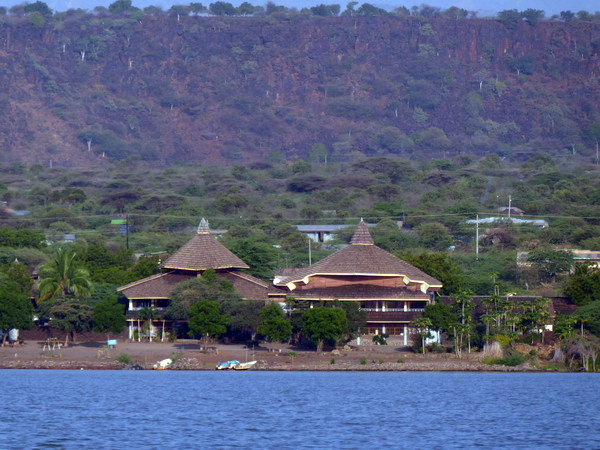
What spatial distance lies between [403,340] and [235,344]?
30.8 ft

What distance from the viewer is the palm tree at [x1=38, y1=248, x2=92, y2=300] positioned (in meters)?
73.1

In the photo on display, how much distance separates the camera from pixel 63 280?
73.6 metres

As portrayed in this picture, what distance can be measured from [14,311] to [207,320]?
10666 millimetres

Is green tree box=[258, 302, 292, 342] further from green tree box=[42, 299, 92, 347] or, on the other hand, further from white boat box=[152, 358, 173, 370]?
green tree box=[42, 299, 92, 347]

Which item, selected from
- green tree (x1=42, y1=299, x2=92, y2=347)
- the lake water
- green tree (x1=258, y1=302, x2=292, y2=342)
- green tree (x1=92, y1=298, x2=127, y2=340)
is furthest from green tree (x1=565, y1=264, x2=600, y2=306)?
green tree (x1=42, y1=299, x2=92, y2=347)

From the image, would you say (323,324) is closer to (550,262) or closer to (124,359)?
(124,359)

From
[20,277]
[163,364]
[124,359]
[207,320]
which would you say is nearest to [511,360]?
[207,320]

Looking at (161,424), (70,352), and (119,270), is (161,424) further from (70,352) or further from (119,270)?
(119,270)

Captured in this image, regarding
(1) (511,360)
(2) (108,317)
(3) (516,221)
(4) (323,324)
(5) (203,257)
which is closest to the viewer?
(1) (511,360)

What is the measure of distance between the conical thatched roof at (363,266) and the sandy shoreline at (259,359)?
5745 millimetres

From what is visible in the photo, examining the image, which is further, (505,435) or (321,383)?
(321,383)

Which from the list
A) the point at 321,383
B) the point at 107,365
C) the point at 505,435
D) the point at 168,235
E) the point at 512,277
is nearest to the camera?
the point at 505,435

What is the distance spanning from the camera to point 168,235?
12025 centimetres

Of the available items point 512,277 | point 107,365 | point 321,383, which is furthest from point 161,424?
point 512,277
